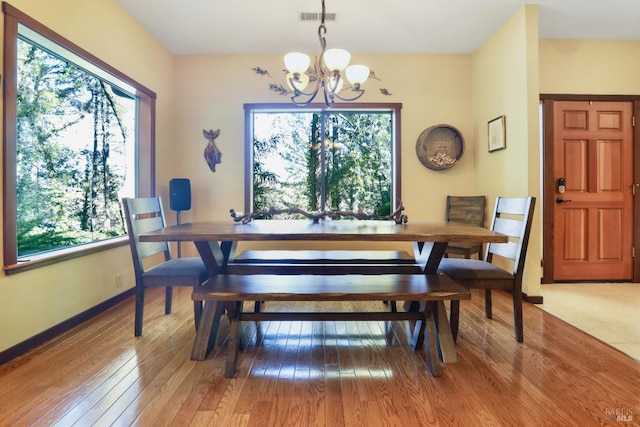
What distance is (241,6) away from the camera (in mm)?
2977

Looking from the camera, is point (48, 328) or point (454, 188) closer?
point (48, 328)

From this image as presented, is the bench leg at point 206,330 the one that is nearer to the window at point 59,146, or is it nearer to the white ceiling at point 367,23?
the window at point 59,146

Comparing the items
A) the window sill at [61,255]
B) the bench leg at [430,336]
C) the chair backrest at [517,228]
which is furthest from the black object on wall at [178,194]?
the chair backrest at [517,228]

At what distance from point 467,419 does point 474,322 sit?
48.0 inches

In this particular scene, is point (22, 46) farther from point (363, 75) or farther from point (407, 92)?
point (407, 92)

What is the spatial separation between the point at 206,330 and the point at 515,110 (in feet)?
10.6

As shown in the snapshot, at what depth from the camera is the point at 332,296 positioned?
1641mm

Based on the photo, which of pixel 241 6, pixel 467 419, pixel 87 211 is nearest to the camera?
pixel 467 419

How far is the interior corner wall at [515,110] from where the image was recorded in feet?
9.63

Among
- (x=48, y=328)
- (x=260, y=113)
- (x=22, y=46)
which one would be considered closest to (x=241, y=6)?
(x=260, y=113)

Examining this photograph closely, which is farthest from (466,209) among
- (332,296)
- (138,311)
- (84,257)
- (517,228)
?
(84,257)

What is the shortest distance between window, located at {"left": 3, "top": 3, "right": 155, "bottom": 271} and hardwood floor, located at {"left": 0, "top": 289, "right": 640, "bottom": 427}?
748mm

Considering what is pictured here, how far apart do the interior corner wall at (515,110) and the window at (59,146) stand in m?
3.61

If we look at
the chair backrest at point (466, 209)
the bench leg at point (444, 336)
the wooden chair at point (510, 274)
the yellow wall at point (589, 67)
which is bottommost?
the bench leg at point (444, 336)
